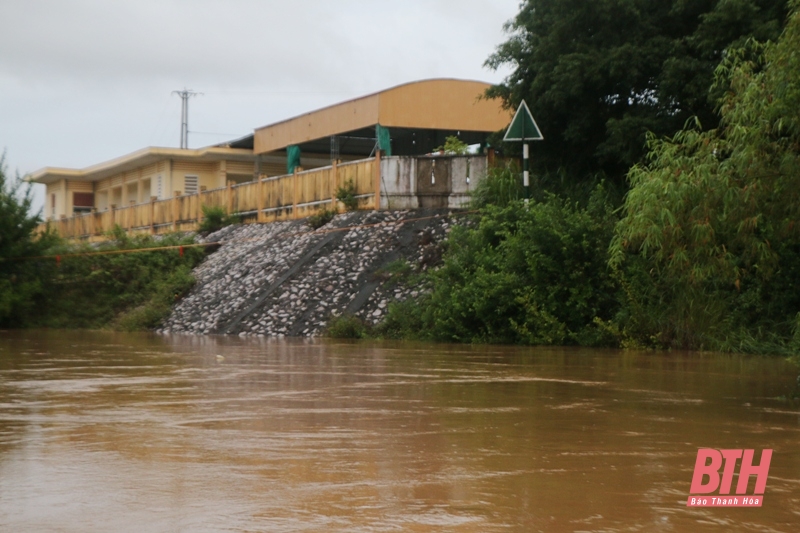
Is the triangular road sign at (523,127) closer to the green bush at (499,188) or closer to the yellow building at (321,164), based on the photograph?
the green bush at (499,188)

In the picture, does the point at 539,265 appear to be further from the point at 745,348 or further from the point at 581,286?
the point at 745,348

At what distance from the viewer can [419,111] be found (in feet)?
108

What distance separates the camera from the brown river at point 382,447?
13.2ft

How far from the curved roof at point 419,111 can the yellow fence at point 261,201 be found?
402 centimetres

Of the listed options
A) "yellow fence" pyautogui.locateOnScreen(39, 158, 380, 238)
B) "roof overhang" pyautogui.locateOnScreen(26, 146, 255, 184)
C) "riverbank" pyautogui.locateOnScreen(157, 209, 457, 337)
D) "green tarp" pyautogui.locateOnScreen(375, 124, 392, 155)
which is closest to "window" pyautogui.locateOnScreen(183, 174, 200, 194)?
"roof overhang" pyautogui.locateOnScreen(26, 146, 255, 184)

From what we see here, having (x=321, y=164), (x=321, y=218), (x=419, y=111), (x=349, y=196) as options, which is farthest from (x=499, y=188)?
(x=321, y=164)

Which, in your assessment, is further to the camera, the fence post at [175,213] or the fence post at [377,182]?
the fence post at [175,213]

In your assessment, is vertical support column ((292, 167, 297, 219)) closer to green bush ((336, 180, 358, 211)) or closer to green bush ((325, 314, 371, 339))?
green bush ((336, 180, 358, 211))

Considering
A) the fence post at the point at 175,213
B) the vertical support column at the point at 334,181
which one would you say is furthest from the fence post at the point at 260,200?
the fence post at the point at 175,213

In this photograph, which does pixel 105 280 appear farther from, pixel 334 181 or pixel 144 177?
pixel 144 177

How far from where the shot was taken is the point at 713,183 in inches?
367

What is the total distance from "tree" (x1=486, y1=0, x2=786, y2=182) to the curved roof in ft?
32.7

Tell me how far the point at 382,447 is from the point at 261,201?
85.5 feet

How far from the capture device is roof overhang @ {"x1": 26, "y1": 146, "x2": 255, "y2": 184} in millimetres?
42938
